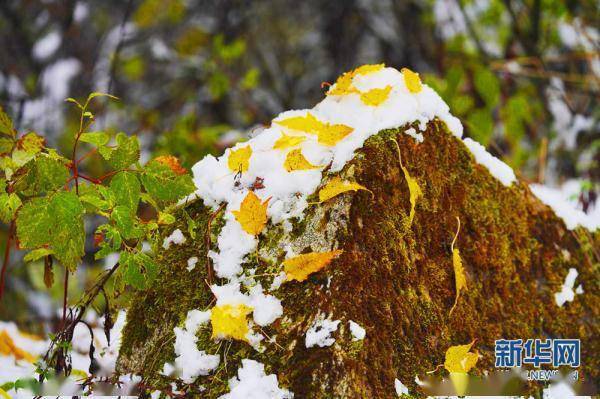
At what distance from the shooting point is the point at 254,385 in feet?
3.69

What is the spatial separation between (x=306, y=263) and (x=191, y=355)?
1.10 feet

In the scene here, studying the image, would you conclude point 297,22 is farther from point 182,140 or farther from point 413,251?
point 413,251

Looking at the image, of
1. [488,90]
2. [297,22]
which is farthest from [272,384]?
[297,22]

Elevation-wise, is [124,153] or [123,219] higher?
[124,153]

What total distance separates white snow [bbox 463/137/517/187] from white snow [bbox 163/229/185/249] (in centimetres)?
91

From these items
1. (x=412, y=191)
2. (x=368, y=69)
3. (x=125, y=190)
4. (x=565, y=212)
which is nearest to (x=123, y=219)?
(x=125, y=190)

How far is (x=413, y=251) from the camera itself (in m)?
1.35

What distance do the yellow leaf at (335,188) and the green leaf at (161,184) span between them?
314mm

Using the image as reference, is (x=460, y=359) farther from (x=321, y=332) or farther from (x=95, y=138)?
(x=95, y=138)

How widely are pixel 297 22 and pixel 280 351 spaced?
18.2 ft

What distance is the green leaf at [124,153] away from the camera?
1.21 meters

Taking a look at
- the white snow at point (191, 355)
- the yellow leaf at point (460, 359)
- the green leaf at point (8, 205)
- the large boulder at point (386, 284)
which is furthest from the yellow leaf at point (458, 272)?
the green leaf at point (8, 205)

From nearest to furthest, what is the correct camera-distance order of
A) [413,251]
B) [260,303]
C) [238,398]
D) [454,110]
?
[238,398] < [260,303] < [413,251] < [454,110]

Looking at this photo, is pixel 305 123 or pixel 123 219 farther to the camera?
pixel 305 123
